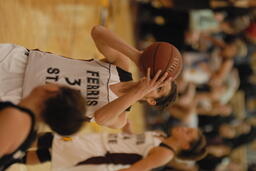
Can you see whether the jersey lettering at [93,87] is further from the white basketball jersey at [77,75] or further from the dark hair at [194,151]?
the dark hair at [194,151]

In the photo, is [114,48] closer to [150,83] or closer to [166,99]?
[150,83]

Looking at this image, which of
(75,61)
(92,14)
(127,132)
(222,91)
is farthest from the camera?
(222,91)

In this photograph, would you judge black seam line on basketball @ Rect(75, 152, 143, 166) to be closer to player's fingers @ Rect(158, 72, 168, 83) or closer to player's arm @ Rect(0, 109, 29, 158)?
player's fingers @ Rect(158, 72, 168, 83)

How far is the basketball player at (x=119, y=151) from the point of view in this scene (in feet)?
9.25

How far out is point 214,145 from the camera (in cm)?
549

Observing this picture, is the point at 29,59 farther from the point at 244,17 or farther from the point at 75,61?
the point at 244,17

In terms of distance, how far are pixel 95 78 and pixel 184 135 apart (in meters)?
1.32

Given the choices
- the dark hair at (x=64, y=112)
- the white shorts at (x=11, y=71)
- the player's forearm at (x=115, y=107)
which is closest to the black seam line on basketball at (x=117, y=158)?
the player's forearm at (x=115, y=107)

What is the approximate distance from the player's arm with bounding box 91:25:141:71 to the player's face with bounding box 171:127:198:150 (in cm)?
107

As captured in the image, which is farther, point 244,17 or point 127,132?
point 244,17

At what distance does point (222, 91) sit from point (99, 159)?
10.6 ft

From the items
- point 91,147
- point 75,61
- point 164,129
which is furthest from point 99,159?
point 164,129

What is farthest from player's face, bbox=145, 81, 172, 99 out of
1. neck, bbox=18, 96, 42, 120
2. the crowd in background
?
the crowd in background

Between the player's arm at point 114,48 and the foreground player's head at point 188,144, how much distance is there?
108 cm
